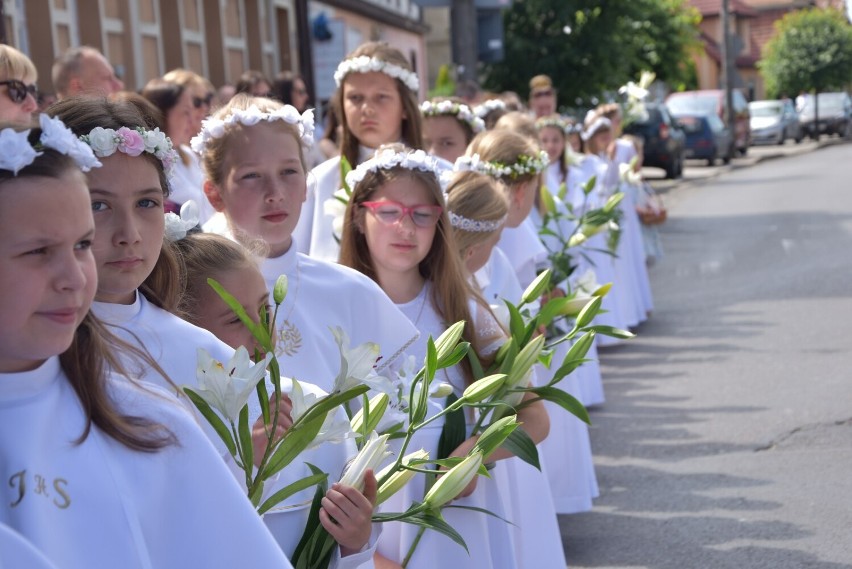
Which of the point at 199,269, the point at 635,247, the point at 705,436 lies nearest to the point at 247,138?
the point at 199,269

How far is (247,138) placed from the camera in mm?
3904

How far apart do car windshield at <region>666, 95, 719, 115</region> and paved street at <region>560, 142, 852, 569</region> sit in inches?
811

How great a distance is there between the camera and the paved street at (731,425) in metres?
5.80

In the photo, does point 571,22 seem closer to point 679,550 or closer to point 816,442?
point 816,442

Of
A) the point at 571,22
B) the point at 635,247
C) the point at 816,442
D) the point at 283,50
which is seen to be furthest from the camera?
the point at 571,22

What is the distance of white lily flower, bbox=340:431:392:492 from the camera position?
2631mm

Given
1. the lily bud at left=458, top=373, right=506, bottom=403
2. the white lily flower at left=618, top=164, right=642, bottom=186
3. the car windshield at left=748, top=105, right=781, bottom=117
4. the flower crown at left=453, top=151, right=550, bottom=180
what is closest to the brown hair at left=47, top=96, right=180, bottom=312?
the lily bud at left=458, top=373, right=506, bottom=403

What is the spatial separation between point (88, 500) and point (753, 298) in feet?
37.4

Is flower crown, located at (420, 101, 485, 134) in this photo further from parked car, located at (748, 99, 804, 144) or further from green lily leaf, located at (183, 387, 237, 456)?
parked car, located at (748, 99, 804, 144)

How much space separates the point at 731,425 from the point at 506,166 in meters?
2.92

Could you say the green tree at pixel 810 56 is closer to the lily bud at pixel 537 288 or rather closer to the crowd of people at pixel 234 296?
the crowd of people at pixel 234 296

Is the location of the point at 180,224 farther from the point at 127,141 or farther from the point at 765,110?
the point at 765,110

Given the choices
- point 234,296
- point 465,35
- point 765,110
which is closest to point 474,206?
point 234,296

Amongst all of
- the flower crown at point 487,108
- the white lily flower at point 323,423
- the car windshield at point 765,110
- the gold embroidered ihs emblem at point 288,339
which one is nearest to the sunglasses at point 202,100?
the flower crown at point 487,108
